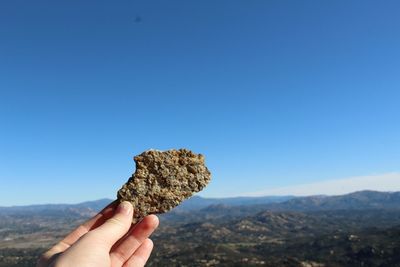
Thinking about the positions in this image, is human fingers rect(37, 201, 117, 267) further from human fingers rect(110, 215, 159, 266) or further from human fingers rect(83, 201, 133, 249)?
human fingers rect(110, 215, 159, 266)

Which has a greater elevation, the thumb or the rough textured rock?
the rough textured rock

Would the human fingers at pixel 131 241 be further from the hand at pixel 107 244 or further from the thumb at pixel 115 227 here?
the thumb at pixel 115 227

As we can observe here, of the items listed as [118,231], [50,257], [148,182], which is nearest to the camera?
[50,257]

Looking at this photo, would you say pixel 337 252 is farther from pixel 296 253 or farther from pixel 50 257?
pixel 50 257

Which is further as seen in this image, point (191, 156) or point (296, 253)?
point (296, 253)

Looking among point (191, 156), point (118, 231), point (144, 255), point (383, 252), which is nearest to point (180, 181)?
point (191, 156)

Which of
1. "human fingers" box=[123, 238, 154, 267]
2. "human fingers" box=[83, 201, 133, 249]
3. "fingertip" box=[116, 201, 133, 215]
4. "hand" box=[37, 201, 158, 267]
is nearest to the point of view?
"hand" box=[37, 201, 158, 267]

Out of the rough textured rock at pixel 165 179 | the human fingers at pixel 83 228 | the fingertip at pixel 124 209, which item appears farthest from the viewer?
the rough textured rock at pixel 165 179

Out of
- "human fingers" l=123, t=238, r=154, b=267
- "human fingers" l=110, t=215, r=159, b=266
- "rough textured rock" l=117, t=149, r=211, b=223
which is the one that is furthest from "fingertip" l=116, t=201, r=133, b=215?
"rough textured rock" l=117, t=149, r=211, b=223

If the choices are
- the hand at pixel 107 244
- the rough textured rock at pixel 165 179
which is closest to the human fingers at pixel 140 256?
the hand at pixel 107 244
